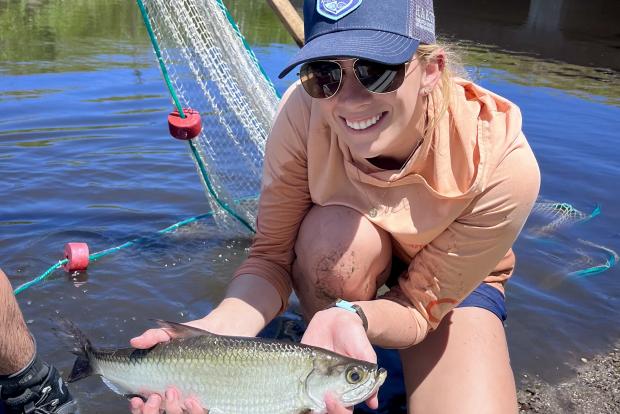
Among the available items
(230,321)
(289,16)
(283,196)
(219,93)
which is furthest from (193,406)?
(289,16)

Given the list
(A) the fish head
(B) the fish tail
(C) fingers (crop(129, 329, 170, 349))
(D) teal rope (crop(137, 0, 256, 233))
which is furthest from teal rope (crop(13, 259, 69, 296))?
(A) the fish head

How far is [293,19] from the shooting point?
4.46 metres

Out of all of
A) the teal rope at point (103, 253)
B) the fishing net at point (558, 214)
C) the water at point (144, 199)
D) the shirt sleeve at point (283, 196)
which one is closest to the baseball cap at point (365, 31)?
the shirt sleeve at point (283, 196)

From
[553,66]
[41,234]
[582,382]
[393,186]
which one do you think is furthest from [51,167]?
[553,66]

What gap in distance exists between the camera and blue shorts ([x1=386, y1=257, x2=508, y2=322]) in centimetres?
327

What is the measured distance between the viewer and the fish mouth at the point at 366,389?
Result: 2318mm

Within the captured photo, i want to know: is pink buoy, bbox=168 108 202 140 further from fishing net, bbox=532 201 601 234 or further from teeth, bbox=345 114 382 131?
fishing net, bbox=532 201 601 234

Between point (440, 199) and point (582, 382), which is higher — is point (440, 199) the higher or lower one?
the higher one

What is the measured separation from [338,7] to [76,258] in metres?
2.55

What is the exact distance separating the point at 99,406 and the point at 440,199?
177 centimetres

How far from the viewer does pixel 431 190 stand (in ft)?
9.21

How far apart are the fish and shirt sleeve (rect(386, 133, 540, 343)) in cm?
70

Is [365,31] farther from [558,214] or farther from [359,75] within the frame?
[558,214]

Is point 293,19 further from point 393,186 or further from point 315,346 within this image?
point 315,346
